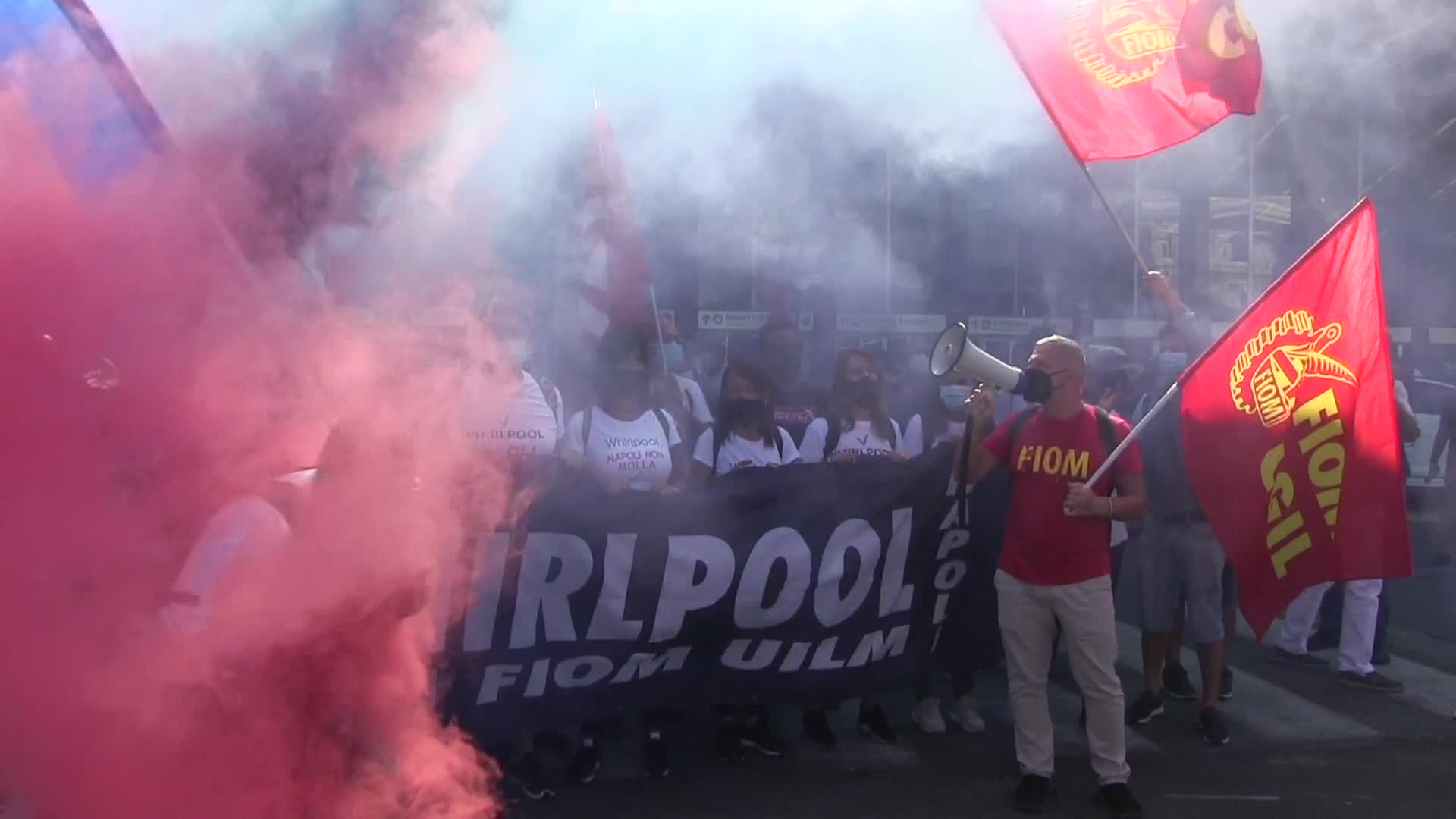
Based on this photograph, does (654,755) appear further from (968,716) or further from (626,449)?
(968,716)

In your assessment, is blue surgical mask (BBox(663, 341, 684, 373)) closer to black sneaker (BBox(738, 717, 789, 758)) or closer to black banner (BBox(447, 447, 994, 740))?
black banner (BBox(447, 447, 994, 740))

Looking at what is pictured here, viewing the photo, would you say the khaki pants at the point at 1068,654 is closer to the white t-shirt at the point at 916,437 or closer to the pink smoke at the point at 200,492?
the white t-shirt at the point at 916,437

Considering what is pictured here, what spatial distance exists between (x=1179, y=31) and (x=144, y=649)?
4929 millimetres

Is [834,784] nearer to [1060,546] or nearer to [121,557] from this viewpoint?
[1060,546]

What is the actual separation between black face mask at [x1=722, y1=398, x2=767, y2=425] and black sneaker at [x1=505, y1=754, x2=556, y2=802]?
5.15ft

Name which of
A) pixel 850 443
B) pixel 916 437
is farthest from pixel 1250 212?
pixel 850 443

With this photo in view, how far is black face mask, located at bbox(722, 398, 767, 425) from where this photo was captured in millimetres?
5262

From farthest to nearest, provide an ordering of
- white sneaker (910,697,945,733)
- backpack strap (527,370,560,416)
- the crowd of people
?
white sneaker (910,697,945,733), backpack strap (527,370,560,416), the crowd of people

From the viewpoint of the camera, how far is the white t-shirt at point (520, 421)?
409 centimetres

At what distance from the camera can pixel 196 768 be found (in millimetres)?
2391

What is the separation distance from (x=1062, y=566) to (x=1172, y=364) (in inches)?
90.9

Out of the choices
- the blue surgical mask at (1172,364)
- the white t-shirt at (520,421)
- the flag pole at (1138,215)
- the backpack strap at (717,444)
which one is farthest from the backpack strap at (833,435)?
the flag pole at (1138,215)

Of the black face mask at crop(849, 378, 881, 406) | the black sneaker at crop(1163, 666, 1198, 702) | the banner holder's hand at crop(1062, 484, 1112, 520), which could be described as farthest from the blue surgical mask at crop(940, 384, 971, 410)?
the banner holder's hand at crop(1062, 484, 1112, 520)

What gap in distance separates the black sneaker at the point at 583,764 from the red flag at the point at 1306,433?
2329 millimetres
